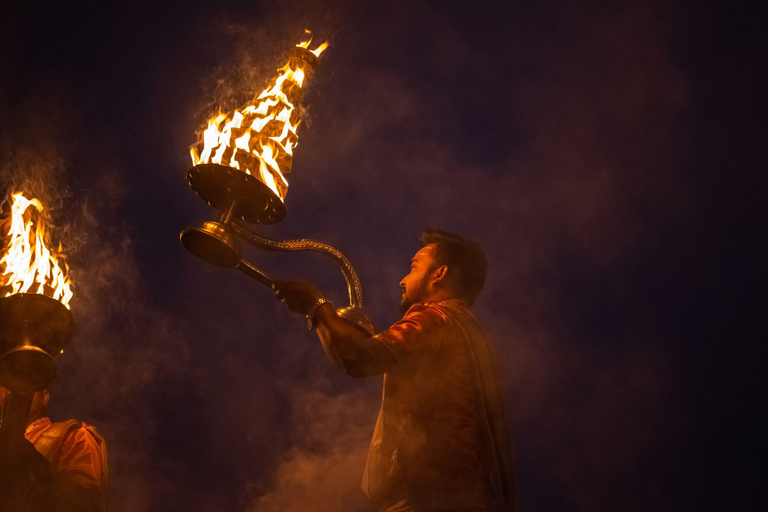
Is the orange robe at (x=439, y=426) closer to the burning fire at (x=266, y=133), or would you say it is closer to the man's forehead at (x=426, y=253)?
the man's forehead at (x=426, y=253)

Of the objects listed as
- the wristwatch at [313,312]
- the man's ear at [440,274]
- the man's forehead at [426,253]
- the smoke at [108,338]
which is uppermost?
the smoke at [108,338]

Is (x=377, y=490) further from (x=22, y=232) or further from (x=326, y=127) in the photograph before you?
(x=326, y=127)

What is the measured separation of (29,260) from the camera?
343cm

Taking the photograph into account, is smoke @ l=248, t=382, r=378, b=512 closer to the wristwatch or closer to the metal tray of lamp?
the wristwatch

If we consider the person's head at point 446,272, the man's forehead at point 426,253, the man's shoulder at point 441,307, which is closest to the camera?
the man's shoulder at point 441,307

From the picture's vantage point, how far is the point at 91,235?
6543mm

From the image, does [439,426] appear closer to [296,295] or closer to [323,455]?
[296,295]

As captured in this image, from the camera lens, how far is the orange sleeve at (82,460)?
3566 mm

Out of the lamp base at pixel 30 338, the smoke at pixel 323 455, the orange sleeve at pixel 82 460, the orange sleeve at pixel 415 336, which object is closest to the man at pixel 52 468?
the orange sleeve at pixel 82 460

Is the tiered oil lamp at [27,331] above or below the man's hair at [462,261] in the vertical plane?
below

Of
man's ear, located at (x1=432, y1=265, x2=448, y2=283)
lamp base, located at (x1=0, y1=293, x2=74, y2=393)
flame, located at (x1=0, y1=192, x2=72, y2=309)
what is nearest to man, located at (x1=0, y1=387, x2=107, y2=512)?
lamp base, located at (x1=0, y1=293, x2=74, y2=393)

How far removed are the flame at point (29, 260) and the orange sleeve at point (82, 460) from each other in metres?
0.79

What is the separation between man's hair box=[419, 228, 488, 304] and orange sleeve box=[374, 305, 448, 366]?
0.48 m

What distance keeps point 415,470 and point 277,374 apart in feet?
13.2
